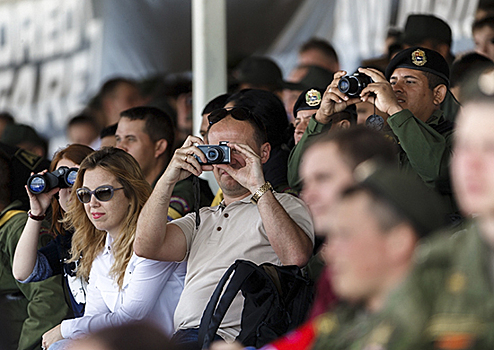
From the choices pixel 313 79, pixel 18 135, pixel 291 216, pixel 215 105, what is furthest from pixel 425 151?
pixel 18 135

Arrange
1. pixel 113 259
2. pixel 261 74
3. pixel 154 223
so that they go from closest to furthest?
pixel 154 223 < pixel 113 259 < pixel 261 74

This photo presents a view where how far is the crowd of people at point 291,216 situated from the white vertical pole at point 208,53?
37 centimetres

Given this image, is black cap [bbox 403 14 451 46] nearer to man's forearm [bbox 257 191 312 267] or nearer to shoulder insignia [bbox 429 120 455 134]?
shoulder insignia [bbox 429 120 455 134]

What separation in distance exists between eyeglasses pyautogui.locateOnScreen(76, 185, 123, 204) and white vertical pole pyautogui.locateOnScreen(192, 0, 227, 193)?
1.45 m

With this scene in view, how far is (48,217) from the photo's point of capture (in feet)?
11.2

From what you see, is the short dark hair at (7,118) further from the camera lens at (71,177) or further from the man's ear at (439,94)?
the man's ear at (439,94)

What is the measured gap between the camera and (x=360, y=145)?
1405 mm

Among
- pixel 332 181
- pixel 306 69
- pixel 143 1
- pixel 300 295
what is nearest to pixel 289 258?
pixel 300 295

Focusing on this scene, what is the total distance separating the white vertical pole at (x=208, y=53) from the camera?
14.1 ft

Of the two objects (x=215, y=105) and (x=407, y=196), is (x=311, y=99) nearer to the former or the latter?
(x=215, y=105)

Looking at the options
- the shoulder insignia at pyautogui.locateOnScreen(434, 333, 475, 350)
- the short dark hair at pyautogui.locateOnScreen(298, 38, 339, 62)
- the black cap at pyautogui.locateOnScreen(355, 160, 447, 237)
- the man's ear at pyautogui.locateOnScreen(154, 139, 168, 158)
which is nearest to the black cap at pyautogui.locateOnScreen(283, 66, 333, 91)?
the short dark hair at pyautogui.locateOnScreen(298, 38, 339, 62)

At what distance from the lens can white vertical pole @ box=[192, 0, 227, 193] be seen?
431cm

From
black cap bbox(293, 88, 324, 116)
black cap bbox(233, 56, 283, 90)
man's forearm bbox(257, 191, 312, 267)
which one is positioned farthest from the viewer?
black cap bbox(233, 56, 283, 90)

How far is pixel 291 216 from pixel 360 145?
1206 millimetres
